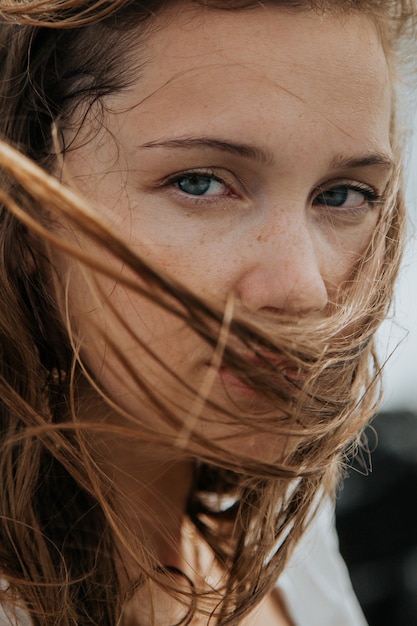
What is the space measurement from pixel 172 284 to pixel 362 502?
1.42 m

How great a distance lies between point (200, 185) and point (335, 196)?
21 centimetres

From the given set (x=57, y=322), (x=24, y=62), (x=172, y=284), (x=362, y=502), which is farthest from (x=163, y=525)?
(x=362, y=502)

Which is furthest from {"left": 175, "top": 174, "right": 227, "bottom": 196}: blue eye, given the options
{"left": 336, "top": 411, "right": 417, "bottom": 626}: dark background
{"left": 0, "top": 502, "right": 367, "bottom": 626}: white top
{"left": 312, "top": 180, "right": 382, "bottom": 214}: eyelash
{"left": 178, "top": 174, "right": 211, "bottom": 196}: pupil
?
{"left": 336, "top": 411, "right": 417, "bottom": 626}: dark background

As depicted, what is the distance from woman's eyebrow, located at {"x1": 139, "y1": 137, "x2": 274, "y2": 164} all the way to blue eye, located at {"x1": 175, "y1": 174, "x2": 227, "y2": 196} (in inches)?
2.0

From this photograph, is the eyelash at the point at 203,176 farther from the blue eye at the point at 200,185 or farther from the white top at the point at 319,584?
the white top at the point at 319,584

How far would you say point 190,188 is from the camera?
1062mm

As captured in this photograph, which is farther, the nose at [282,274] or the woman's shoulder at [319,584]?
the woman's shoulder at [319,584]

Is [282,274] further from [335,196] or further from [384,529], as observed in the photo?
[384,529]

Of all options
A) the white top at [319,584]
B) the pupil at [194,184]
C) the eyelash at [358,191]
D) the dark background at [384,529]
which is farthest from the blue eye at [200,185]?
the dark background at [384,529]

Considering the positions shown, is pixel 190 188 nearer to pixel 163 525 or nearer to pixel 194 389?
pixel 194 389

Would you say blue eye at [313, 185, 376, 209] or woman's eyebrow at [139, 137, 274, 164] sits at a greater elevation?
blue eye at [313, 185, 376, 209]

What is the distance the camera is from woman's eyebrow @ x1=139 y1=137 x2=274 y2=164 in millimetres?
1010

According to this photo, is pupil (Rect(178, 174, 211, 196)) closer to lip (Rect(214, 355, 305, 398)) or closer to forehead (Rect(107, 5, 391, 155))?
forehead (Rect(107, 5, 391, 155))

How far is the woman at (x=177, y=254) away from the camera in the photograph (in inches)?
39.7
